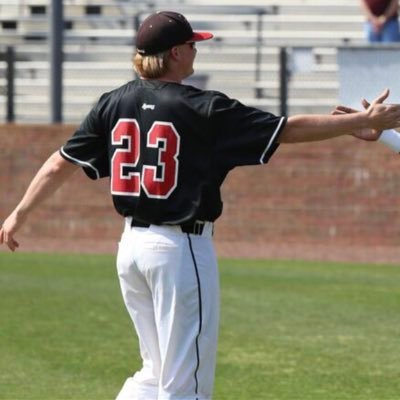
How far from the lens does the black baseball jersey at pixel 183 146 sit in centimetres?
550

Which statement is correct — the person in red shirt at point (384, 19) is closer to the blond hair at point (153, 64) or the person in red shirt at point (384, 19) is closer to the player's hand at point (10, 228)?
the player's hand at point (10, 228)

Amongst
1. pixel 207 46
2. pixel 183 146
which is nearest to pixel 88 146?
pixel 183 146

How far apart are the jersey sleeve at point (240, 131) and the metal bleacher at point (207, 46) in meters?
12.1

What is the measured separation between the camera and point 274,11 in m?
22.2

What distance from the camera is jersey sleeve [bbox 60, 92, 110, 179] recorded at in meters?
5.80

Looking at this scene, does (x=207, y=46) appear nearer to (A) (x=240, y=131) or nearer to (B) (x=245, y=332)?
(B) (x=245, y=332)

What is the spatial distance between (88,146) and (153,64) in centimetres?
48

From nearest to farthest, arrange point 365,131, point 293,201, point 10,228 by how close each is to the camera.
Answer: point 365,131 < point 10,228 < point 293,201

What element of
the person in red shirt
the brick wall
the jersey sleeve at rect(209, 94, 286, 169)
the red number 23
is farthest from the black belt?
the person in red shirt

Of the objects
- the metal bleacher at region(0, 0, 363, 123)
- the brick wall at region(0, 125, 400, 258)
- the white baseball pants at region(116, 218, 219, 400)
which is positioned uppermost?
the white baseball pants at region(116, 218, 219, 400)

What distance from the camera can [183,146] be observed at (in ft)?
18.1

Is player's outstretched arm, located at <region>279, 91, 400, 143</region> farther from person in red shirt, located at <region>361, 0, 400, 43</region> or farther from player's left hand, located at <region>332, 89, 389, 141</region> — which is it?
person in red shirt, located at <region>361, 0, 400, 43</region>

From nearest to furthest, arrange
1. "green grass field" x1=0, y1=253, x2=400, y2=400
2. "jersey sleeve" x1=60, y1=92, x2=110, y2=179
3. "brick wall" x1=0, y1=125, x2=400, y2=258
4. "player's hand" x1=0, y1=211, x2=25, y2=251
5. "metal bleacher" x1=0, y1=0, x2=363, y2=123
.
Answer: "jersey sleeve" x1=60, y1=92, x2=110, y2=179, "player's hand" x1=0, y1=211, x2=25, y2=251, "green grass field" x1=0, y1=253, x2=400, y2=400, "brick wall" x1=0, y1=125, x2=400, y2=258, "metal bleacher" x1=0, y1=0, x2=363, y2=123

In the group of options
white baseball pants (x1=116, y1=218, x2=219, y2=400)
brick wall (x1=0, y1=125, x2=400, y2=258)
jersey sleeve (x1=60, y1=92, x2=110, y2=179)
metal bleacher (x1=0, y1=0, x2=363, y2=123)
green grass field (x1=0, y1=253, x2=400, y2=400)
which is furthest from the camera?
metal bleacher (x1=0, y1=0, x2=363, y2=123)
